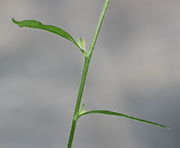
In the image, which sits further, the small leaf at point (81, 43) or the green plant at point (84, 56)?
the small leaf at point (81, 43)

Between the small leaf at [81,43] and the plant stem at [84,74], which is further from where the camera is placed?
the small leaf at [81,43]

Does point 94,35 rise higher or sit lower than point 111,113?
higher

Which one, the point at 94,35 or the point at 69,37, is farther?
the point at 69,37

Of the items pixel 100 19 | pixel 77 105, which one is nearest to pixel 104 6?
pixel 100 19

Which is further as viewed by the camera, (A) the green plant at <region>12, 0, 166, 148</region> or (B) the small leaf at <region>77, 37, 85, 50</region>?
(B) the small leaf at <region>77, 37, 85, 50</region>

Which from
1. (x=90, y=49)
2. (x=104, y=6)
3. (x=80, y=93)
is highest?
(x=104, y=6)

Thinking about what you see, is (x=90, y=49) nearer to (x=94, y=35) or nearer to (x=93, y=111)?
(x=94, y=35)

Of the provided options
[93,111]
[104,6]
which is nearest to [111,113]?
[93,111]

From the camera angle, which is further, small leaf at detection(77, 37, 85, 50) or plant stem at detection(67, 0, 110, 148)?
small leaf at detection(77, 37, 85, 50)

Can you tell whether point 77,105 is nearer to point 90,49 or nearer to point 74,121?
point 74,121
